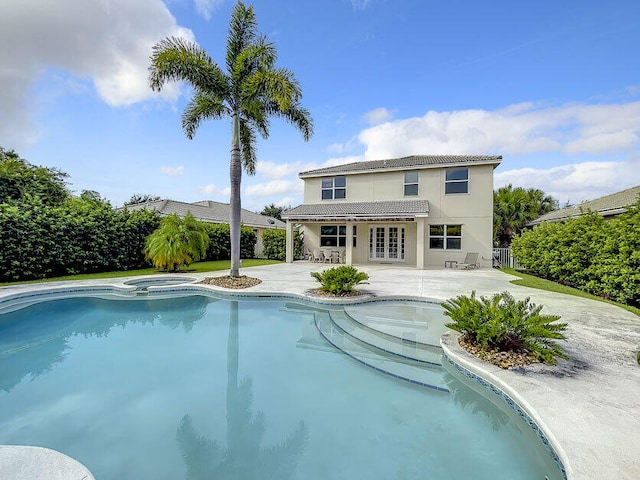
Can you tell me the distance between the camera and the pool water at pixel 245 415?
3232 mm

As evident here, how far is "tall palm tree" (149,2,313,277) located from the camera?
11.5 metres

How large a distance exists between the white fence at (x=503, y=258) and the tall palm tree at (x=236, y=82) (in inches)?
630

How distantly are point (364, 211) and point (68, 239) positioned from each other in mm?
16369

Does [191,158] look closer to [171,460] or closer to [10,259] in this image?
[10,259]

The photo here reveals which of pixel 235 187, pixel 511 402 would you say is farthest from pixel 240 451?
pixel 235 187

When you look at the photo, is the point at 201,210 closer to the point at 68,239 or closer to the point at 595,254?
the point at 68,239

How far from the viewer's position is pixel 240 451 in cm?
349

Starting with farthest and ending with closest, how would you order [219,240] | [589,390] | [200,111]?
1. [219,240]
2. [200,111]
3. [589,390]

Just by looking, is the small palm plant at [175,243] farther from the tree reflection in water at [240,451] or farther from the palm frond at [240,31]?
the tree reflection in water at [240,451]

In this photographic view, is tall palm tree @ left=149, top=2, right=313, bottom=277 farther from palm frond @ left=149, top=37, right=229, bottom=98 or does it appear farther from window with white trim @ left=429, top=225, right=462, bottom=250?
window with white trim @ left=429, top=225, right=462, bottom=250

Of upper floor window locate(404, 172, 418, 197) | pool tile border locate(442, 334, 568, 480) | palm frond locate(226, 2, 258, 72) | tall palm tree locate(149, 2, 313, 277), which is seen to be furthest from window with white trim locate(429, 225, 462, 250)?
pool tile border locate(442, 334, 568, 480)

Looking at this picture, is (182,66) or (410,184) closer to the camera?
(182,66)

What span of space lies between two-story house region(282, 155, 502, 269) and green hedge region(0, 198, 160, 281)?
9496 millimetres

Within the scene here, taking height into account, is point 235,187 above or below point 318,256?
above
